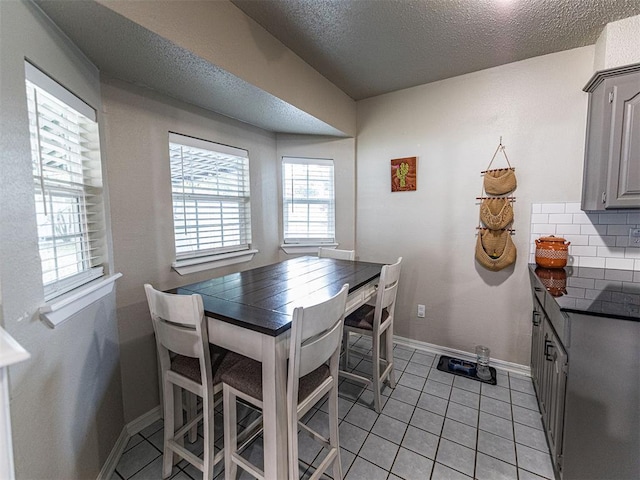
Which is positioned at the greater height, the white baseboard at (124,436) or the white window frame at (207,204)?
the white window frame at (207,204)

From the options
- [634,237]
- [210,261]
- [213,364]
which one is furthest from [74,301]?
[634,237]

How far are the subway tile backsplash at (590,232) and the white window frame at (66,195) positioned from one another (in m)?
3.04

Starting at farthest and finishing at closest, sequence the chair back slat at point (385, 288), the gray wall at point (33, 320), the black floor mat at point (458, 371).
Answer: the black floor mat at point (458, 371)
the chair back slat at point (385, 288)
the gray wall at point (33, 320)

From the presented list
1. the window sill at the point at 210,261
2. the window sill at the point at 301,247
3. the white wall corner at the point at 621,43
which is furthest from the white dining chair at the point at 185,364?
the white wall corner at the point at 621,43

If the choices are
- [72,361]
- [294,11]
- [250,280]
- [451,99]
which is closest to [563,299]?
[250,280]

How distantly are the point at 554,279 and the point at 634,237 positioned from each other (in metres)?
0.78

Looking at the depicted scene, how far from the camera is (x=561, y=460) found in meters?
1.38

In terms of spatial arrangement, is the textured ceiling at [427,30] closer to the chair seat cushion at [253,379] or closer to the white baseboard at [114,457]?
the chair seat cushion at [253,379]

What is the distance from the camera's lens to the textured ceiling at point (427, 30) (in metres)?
1.68

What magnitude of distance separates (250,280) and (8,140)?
131 centimetres

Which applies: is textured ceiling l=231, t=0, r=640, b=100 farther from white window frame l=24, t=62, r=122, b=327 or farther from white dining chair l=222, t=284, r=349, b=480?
white dining chair l=222, t=284, r=349, b=480

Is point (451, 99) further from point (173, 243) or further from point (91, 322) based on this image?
point (91, 322)

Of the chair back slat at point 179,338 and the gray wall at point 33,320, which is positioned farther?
the chair back slat at point 179,338

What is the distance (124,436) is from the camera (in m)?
1.71
